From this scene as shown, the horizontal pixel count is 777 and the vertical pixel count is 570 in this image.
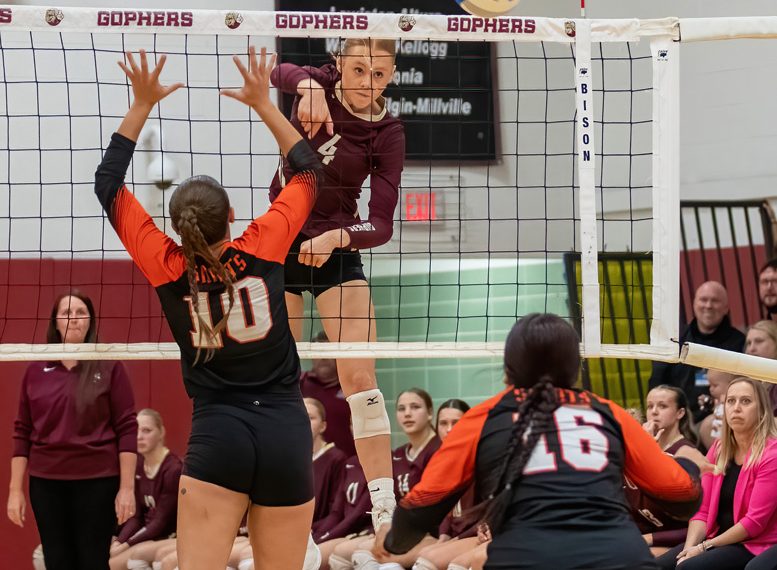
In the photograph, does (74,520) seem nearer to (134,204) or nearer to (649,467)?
(134,204)

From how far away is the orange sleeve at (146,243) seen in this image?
3.92 meters

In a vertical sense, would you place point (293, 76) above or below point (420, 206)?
below

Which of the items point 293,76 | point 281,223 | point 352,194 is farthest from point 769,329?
point 281,223

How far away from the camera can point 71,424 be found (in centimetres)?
652

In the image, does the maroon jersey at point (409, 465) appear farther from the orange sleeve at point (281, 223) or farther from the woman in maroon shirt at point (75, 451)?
the orange sleeve at point (281, 223)

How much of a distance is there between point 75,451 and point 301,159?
3.02 m

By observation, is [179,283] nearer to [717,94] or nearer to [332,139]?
[332,139]

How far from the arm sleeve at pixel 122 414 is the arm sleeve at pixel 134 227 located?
2.68 meters

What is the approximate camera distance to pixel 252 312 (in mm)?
3863

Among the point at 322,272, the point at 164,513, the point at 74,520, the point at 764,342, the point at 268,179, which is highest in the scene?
the point at 268,179

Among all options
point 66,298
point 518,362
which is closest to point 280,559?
point 518,362

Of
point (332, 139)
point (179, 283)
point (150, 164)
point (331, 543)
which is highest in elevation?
point (150, 164)

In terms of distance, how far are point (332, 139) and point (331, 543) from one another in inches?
132

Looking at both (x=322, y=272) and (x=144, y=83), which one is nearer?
(x=144, y=83)
